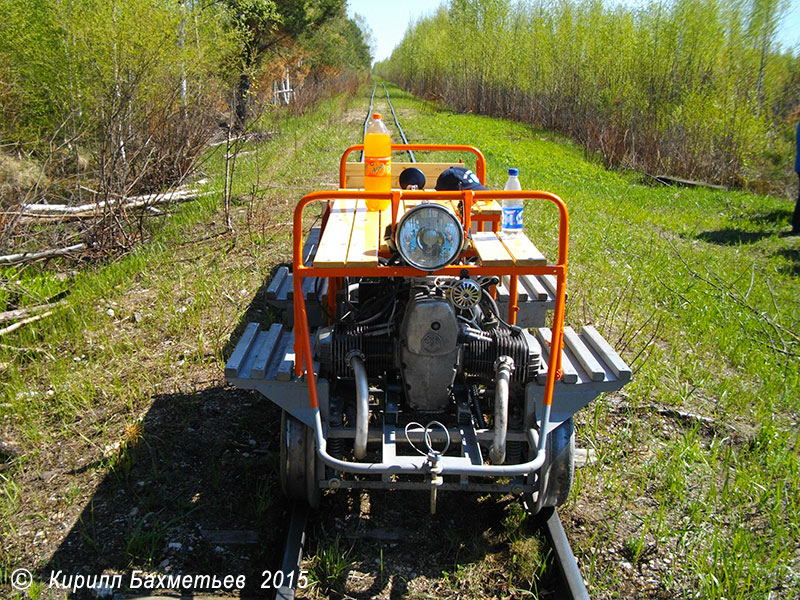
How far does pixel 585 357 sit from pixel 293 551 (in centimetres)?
184

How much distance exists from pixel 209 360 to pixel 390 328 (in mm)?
2209

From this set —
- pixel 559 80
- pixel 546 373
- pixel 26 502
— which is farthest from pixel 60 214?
pixel 559 80

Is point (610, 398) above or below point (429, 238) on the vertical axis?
below

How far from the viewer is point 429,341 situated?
313 cm

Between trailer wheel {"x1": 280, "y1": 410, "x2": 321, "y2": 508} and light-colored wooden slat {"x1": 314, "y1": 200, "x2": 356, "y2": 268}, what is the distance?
0.94 m

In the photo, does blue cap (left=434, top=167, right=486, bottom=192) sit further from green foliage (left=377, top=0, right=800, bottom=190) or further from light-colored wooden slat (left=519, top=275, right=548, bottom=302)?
green foliage (left=377, top=0, right=800, bottom=190)

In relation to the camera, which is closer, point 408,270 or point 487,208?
point 408,270

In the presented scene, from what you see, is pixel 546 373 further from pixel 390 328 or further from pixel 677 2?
pixel 677 2

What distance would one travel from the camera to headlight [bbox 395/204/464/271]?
9.29ft

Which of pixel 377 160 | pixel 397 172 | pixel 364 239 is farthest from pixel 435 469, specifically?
pixel 397 172

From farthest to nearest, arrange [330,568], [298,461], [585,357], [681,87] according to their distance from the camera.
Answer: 1. [681,87]
2. [585,357]
3. [298,461]
4. [330,568]

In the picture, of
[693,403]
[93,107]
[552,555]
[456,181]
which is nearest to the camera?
[552,555]

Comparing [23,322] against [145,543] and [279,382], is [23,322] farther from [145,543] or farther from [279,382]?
[279,382]

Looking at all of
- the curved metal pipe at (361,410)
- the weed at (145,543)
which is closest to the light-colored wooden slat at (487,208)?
the curved metal pipe at (361,410)
